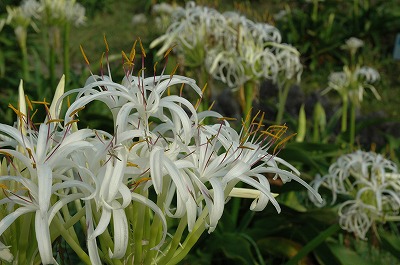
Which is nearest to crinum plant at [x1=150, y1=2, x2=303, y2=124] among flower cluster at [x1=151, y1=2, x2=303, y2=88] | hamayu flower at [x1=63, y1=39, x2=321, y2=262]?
flower cluster at [x1=151, y1=2, x2=303, y2=88]

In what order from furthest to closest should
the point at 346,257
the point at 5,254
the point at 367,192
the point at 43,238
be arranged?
the point at 346,257 < the point at 367,192 < the point at 5,254 < the point at 43,238

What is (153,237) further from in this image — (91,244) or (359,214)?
(359,214)

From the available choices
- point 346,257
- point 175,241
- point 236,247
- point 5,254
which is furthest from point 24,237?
point 346,257

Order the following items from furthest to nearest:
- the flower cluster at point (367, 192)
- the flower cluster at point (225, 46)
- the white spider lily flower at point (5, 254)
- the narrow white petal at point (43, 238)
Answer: the flower cluster at point (225, 46), the flower cluster at point (367, 192), the white spider lily flower at point (5, 254), the narrow white petal at point (43, 238)

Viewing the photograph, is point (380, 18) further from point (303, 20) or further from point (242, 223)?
point (242, 223)

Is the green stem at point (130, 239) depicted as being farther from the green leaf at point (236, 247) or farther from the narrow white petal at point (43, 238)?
the green leaf at point (236, 247)

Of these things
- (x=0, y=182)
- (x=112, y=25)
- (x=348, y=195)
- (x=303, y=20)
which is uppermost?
(x=0, y=182)

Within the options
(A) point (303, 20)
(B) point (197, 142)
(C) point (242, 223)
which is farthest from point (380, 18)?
(B) point (197, 142)

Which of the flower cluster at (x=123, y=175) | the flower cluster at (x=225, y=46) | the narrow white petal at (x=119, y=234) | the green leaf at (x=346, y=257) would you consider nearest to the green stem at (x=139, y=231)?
the flower cluster at (x=123, y=175)
